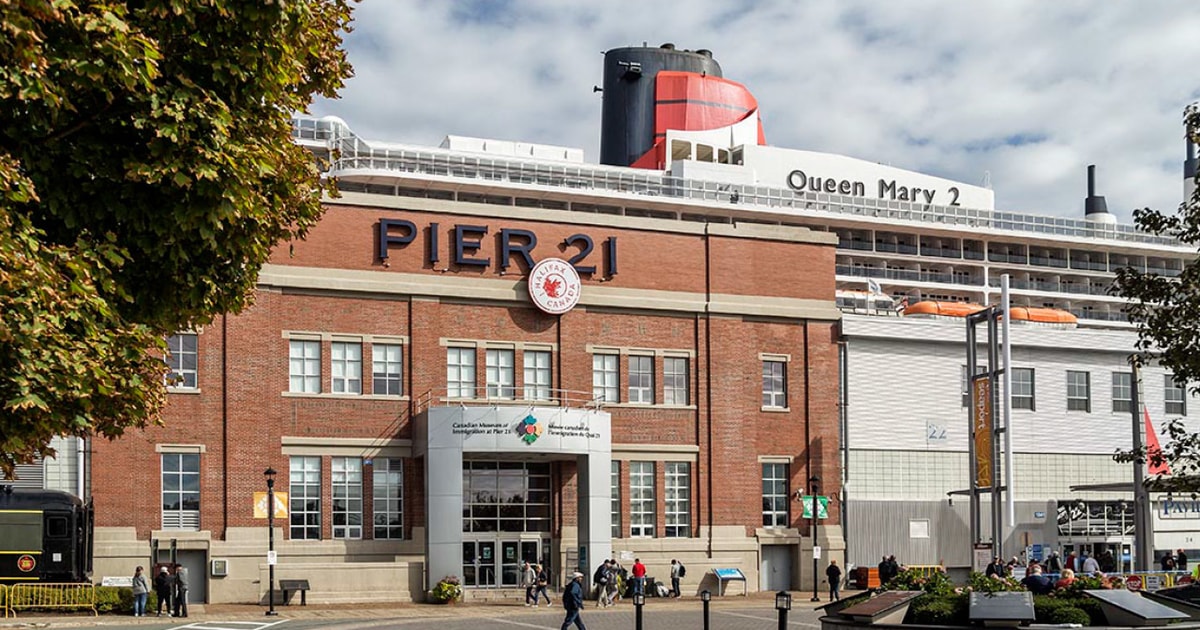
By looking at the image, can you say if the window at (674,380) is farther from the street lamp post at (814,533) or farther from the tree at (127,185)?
the tree at (127,185)

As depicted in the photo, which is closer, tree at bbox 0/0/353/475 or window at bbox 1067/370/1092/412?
tree at bbox 0/0/353/475

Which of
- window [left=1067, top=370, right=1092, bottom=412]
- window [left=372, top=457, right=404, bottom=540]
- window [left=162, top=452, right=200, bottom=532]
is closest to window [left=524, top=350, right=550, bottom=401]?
window [left=372, top=457, right=404, bottom=540]

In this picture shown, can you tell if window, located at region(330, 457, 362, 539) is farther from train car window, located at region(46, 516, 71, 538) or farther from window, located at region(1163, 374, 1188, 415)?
window, located at region(1163, 374, 1188, 415)

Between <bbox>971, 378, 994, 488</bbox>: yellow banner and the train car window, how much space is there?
2770cm

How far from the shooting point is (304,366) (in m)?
49.3

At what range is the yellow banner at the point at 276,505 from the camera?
48.0 m

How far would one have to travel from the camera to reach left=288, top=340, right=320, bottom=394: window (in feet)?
161

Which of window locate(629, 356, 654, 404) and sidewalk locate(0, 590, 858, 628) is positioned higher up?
window locate(629, 356, 654, 404)

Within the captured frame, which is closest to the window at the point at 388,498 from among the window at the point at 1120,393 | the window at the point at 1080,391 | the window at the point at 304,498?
the window at the point at 304,498

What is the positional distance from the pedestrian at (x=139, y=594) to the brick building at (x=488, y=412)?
14.0 feet

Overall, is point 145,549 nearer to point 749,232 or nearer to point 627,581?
point 627,581

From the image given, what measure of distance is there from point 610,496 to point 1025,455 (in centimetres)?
2052

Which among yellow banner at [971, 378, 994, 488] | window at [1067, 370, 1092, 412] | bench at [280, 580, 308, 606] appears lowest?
bench at [280, 580, 308, 606]

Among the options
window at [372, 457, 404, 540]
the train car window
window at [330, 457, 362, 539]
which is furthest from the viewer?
window at [372, 457, 404, 540]
